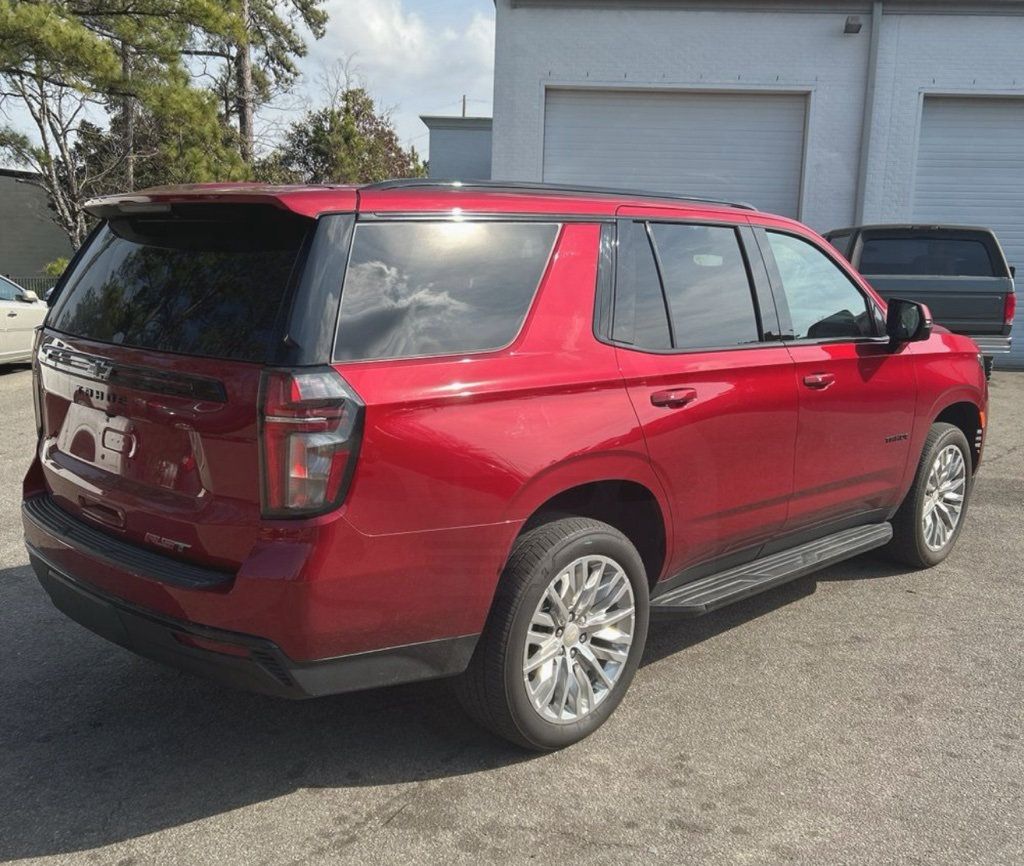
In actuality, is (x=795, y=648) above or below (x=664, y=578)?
below

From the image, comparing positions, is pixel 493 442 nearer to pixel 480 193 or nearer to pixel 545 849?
pixel 480 193

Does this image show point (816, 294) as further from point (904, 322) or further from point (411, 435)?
point (411, 435)

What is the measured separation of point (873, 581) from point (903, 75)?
1186 cm

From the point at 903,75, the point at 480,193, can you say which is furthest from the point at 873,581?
the point at 903,75

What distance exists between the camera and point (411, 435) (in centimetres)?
262

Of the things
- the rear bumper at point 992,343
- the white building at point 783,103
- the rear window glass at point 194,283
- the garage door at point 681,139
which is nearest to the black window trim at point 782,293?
the rear window glass at point 194,283

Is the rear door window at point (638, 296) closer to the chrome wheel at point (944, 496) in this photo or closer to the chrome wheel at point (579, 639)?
the chrome wheel at point (579, 639)

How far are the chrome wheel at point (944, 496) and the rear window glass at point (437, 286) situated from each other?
9.61ft

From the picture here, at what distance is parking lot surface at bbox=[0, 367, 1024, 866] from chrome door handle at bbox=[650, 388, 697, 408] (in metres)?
1.13

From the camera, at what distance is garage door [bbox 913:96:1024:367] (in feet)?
47.6

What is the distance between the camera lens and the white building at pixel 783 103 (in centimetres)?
1421

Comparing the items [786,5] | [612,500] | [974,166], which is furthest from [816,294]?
[974,166]

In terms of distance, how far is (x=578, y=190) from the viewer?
3.46 m

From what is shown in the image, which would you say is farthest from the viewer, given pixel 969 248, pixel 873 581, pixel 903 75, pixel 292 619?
pixel 903 75
